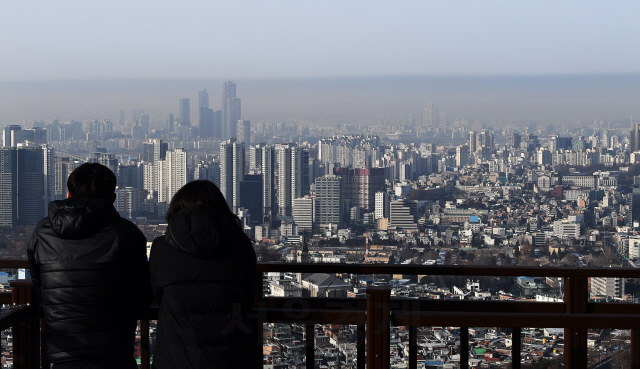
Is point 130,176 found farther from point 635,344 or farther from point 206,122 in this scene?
point 635,344

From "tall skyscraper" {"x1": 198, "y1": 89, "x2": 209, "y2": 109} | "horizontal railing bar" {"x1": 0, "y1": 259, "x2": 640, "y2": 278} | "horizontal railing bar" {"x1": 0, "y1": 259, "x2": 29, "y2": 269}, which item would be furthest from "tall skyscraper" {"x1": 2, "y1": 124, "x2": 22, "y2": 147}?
"horizontal railing bar" {"x1": 0, "y1": 259, "x2": 640, "y2": 278}

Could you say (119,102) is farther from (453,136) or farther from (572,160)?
(572,160)

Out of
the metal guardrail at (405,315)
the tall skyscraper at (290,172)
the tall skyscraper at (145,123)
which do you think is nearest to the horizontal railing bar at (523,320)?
the metal guardrail at (405,315)

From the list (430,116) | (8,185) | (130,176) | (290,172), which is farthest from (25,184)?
(430,116)

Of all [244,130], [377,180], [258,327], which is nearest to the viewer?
[258,327]

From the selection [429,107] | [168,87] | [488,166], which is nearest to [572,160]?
[488,166]

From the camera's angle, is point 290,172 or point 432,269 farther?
point 290,172
